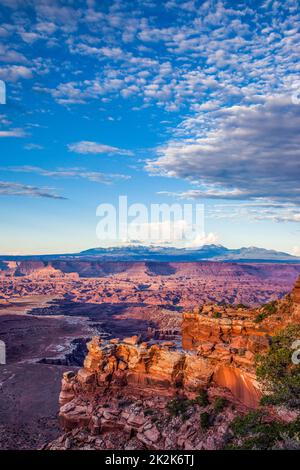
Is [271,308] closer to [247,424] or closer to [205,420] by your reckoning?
[205,420]

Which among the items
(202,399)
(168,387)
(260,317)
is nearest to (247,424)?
(202,399)

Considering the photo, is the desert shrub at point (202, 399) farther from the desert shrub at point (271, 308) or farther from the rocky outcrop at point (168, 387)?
the desert shrub at point (271, 308)

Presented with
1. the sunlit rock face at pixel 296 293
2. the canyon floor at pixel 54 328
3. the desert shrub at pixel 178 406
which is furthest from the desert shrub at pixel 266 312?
the canyon floor at pixel 54 328

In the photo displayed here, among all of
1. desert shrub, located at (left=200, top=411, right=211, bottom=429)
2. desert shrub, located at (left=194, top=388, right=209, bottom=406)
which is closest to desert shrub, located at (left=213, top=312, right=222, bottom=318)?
desert shrub, located at (left=194, top=388, right=209, bottom=406)
